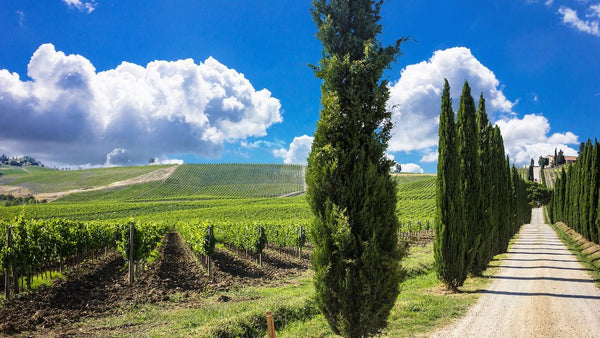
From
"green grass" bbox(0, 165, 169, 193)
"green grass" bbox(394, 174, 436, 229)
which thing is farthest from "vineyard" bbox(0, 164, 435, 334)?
"green grass" bbox(0, 165, 169, 193)

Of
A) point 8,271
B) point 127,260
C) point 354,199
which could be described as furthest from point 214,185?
point 354,199

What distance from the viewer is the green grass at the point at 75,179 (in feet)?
375

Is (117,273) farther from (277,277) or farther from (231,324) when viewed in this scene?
(231,324)

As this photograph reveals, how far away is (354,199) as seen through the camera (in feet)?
20.4

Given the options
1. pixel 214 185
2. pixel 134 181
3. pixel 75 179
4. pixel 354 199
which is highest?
pixel 75 179

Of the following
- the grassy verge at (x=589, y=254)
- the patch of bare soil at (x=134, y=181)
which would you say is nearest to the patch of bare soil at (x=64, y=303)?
the grassy verge at (x=589, y=254)

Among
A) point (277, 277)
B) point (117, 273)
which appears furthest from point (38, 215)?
point (277, 277)

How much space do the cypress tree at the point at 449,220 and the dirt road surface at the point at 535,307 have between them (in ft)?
3.59

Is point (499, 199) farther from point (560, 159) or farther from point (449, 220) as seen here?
point (560, 159)

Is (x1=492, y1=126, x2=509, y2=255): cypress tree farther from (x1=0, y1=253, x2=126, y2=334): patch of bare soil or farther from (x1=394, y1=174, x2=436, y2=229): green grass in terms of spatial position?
(x1=394, y1=174, x2=436, y2=229): green grass

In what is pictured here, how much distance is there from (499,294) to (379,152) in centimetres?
767

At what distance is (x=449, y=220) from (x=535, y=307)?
3377mm

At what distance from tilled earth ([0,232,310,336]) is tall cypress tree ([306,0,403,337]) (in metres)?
6.08

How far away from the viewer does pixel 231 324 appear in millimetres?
7418
